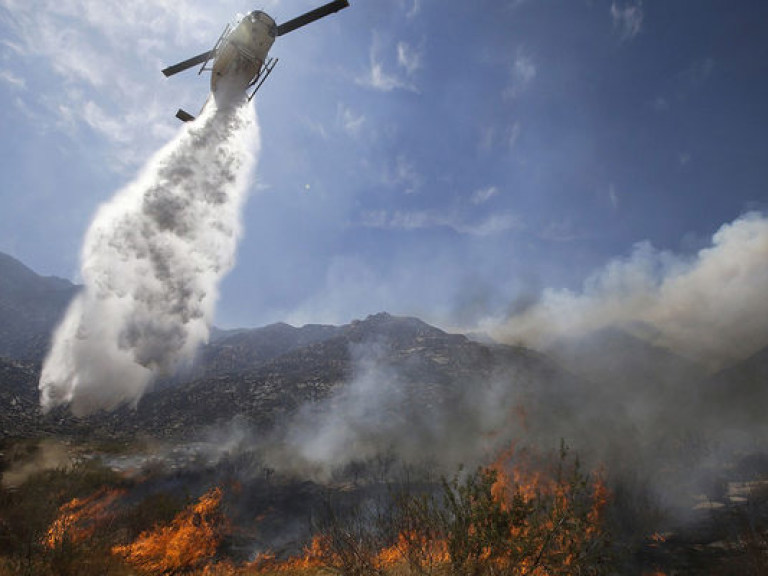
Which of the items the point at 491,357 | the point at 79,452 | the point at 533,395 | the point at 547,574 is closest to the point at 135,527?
the point at 79,452

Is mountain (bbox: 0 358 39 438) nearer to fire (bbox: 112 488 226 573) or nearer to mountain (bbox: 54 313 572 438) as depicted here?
mountain (bbox: 54 313 572 438)

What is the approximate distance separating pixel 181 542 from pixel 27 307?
325ft

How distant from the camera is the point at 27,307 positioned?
84.3 m

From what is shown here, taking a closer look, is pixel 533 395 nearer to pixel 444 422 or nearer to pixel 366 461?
pixel 444 422

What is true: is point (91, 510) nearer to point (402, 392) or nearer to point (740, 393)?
point (402, 392)

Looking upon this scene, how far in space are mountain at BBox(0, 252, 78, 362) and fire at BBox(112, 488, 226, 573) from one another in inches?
2202

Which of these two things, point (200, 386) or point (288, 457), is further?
point (200, 386)

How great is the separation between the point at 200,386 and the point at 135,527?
32008mm

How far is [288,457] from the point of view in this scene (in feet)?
102

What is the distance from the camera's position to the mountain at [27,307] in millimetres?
67125

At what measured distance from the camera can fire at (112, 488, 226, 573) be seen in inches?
543

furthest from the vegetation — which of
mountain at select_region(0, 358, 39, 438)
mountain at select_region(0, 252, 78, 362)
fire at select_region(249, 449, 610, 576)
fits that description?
mountain at select_region(0, 252, 78, 362)

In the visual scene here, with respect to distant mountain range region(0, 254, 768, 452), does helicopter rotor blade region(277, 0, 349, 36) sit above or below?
above

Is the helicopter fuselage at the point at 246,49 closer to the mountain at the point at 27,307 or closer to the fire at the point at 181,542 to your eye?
the fire at the point at 181,542
